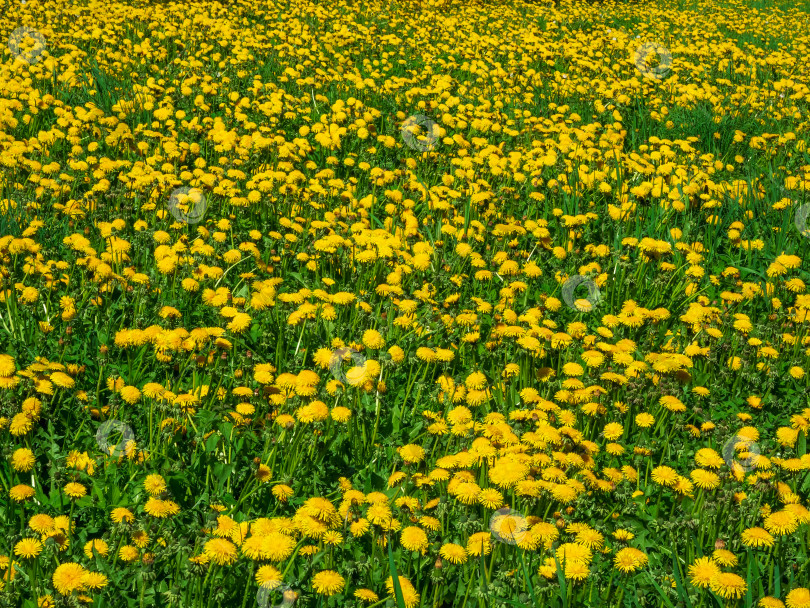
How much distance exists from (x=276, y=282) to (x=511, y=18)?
9.09m

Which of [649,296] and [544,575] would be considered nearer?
[544,575]

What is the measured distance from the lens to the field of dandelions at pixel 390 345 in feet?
7.91

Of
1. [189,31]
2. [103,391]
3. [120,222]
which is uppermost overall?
[189,31]

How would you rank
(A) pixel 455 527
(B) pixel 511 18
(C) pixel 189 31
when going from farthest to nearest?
(B) pixel 511 18
(C) pixel 189 31
(A) pixel 455 527

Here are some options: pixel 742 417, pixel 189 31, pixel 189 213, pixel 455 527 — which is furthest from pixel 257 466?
pixel 189 31

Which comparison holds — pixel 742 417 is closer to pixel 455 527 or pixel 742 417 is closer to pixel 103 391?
pixel 455 527

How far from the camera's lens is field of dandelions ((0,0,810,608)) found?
95.0 inches

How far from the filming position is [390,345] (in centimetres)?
382

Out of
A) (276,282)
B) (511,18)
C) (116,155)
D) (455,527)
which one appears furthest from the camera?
(511,18)

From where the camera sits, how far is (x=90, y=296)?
377 cm

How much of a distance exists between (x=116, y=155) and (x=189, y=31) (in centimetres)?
343

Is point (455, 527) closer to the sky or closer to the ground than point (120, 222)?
closer to the ground

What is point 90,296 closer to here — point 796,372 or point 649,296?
point 649,296

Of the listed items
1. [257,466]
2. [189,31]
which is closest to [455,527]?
[257,466]
